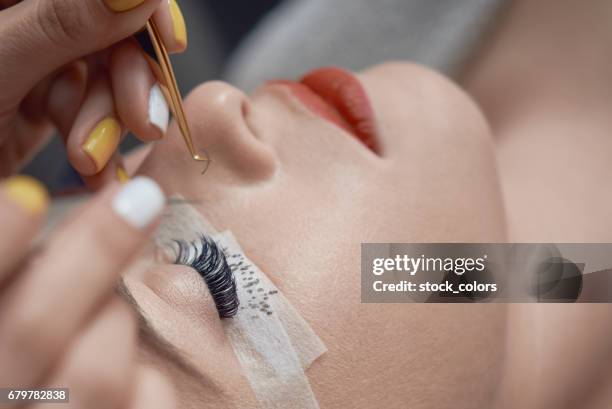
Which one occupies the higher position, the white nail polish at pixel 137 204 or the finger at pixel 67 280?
the white nail polish at pixel 137 204

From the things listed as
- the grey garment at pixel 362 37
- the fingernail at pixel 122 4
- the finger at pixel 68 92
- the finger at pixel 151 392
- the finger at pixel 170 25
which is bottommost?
the finger at pixel 151 392

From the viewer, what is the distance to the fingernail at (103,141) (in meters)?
0.65

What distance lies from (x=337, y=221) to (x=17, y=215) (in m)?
0.40

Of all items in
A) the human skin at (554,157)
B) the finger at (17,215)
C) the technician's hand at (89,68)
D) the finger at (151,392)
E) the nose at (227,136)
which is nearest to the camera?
the finger at (17,215)

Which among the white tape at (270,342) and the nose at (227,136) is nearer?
the white tape at (270,342)

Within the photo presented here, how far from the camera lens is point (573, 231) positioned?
949 millimetres

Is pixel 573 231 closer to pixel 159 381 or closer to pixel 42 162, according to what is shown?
pixel 159 381

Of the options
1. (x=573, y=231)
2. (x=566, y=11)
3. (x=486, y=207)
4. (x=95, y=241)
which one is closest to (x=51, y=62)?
(x=95, y=241)

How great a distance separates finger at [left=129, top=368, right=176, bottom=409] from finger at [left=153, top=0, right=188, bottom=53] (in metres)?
0.37

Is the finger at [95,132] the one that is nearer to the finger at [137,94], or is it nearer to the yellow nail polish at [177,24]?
the finger at [137,94]

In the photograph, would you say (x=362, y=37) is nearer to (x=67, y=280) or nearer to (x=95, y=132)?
(x=95, y=132)

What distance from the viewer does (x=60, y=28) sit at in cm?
57

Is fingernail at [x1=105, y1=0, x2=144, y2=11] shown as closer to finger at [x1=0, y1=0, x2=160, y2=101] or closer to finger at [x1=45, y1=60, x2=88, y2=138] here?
finger at [x1=0, y1=0, x2=160, y2=101]

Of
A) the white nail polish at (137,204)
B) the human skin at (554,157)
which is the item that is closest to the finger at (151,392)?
the white nail polish at (137,204)
